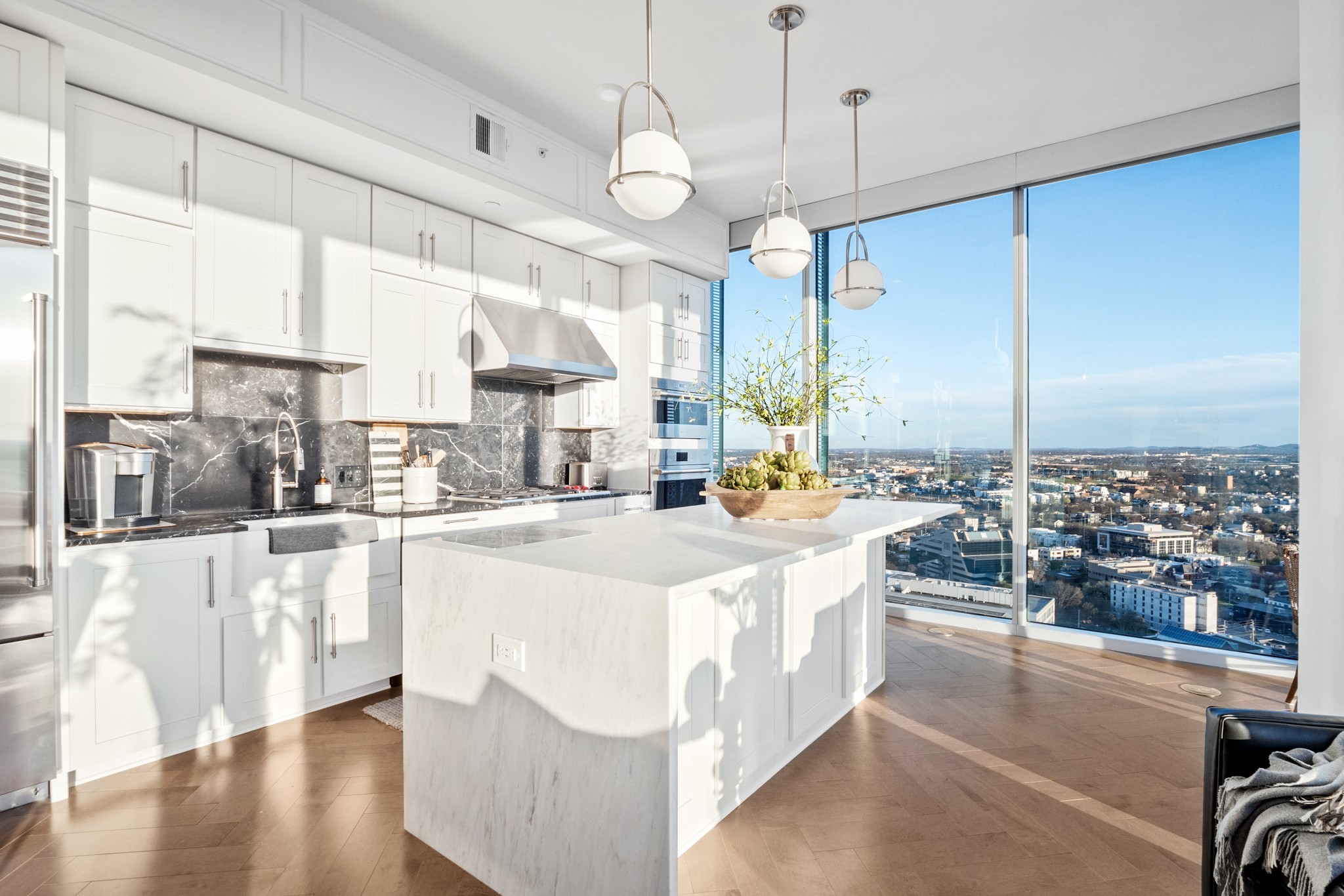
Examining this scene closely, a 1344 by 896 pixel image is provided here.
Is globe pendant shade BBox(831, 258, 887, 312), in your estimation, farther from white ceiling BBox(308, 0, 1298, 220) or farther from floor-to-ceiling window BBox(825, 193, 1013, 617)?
floor-to-ceiling window BBox(825, 193, 1013, 617)

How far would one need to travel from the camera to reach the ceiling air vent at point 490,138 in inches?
135

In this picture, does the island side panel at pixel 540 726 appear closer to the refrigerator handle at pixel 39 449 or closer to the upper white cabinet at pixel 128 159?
the refrigerator handle at pixel 39 449

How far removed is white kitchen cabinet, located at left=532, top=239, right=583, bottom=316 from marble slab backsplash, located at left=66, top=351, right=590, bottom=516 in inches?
28.1

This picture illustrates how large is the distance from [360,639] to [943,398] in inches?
152

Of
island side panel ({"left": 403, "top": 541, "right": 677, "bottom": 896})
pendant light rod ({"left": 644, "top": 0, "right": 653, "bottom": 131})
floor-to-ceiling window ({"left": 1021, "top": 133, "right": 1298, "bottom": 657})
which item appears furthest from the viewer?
floor-to-ceiling window ({"left": 1021, "top": 133, "right": 1298, "bottom": 657})

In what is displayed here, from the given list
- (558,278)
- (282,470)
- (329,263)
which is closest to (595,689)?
(282,470)

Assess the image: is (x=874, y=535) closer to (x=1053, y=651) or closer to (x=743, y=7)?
(x=743, y=7)

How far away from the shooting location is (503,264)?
415 cm

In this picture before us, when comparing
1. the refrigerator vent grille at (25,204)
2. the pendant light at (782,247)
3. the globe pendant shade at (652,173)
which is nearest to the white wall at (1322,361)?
the pendant light at (782,247)

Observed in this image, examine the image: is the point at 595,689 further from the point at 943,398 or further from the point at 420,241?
the point at 943,398

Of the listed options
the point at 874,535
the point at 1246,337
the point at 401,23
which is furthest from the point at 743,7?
the point at 1246,337

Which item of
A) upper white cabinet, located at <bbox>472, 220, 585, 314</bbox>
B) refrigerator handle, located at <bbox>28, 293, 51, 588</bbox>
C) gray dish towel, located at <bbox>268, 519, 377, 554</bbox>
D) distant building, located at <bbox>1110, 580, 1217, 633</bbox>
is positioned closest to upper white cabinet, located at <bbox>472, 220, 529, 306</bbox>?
upper white cabinet, located at <bbox>472, 220, 585, 314</bbox>

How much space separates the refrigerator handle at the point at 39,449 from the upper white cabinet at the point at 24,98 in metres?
0.46

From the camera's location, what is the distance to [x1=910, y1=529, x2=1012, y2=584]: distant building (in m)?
4.43
